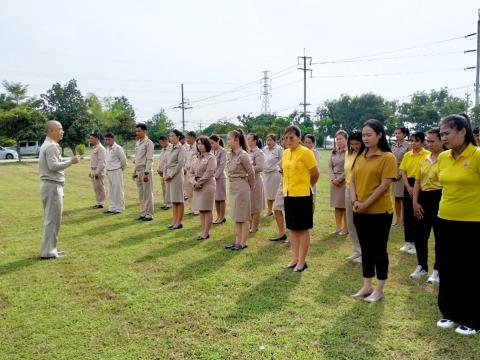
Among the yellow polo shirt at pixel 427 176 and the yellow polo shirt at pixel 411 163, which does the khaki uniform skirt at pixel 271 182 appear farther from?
the yellow polo shirt at pixel 427 176

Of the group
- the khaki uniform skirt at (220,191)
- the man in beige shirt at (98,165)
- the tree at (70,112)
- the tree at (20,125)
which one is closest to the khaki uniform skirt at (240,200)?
the khaki uniform skirt at (220,191)

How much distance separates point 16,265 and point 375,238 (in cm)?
491

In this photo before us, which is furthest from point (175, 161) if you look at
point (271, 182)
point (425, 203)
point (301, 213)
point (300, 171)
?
point (425, 203)

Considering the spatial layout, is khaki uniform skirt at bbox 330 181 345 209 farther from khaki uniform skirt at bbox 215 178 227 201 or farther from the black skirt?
khaki uniform skirt at bbox 215 178 227 201

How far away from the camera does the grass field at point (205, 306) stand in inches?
145

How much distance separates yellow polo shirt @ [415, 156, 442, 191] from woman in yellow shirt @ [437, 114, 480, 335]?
1.22 m

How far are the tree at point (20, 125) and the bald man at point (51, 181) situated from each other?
29.5m

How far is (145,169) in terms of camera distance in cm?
984

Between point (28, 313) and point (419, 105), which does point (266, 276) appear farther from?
point (419, 105)

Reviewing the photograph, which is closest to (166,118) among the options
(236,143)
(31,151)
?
(31,151)

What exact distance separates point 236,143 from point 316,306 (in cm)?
313

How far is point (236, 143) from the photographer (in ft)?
22.7

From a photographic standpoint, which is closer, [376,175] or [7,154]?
[376,175]

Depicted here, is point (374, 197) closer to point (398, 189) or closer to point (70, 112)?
point (398, 189)
